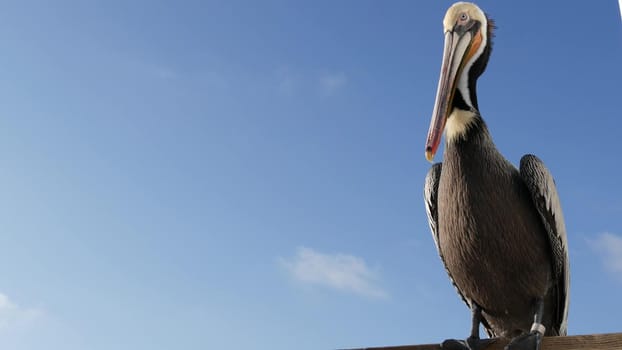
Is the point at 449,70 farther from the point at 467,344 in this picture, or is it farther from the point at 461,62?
the point at 467,344

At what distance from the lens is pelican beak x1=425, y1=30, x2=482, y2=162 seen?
14.0 ft

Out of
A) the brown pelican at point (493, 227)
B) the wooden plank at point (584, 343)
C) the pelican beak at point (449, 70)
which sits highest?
the pelican beak at point (449, 70)

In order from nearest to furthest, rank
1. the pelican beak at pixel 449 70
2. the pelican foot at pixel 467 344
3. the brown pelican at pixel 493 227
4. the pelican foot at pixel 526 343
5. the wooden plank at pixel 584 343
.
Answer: the wooden plank at pixel 584 343
the pelican foot at pixel 526 343
the pelican foot at pixel 467 344
the brown pelican at pixel 493 227
the pelican beak at pixel 449 70

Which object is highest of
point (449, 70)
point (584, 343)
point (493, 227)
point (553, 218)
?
point (449, 70)

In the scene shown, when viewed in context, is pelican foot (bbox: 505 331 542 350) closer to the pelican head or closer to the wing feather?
the wing feather

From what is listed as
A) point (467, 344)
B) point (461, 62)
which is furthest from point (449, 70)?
point (467, 344)

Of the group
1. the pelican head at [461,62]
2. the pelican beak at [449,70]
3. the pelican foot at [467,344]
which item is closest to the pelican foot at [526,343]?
the pelican foot at [467,344]

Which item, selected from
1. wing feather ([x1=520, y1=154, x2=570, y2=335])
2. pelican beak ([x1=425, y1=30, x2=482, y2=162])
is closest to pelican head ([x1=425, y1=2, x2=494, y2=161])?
pelican beak ([x1=425, y1=30, x2=482, y2=162])

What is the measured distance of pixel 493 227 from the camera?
13.6 feet

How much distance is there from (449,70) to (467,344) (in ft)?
5.53

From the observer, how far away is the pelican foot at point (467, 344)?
3.82 metres

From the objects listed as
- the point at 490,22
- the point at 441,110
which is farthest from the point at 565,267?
the point at 490,22

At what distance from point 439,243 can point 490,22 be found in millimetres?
1501

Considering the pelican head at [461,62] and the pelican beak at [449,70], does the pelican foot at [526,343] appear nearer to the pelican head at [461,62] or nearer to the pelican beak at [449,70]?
the pelican beak at [449,70]
